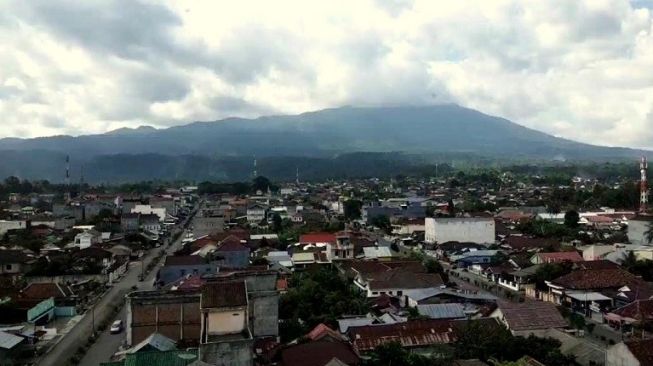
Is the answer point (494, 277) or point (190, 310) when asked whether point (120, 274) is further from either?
point (494, 277)

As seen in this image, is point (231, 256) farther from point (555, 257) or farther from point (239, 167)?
point (239, 167)

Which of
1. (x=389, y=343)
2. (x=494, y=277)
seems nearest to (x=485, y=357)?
(x=389, y=343)

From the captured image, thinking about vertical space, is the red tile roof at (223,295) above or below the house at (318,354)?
above

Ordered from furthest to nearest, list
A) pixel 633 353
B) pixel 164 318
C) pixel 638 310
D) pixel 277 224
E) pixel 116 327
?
1. pixel 277 224
2. pixel 116 327
3. pixel 638 310
4. pixel 164 318
5. pixel 633 353

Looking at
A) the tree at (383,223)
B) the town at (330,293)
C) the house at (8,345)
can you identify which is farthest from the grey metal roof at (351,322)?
the tree at (383,223)

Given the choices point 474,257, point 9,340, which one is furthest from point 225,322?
point 474,257

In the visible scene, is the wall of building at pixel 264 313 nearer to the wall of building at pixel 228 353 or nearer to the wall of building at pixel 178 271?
the wall of building at pixel 228 353

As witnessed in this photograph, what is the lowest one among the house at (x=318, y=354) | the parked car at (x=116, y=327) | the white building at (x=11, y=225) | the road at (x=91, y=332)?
the road at (x=91, y=332)
